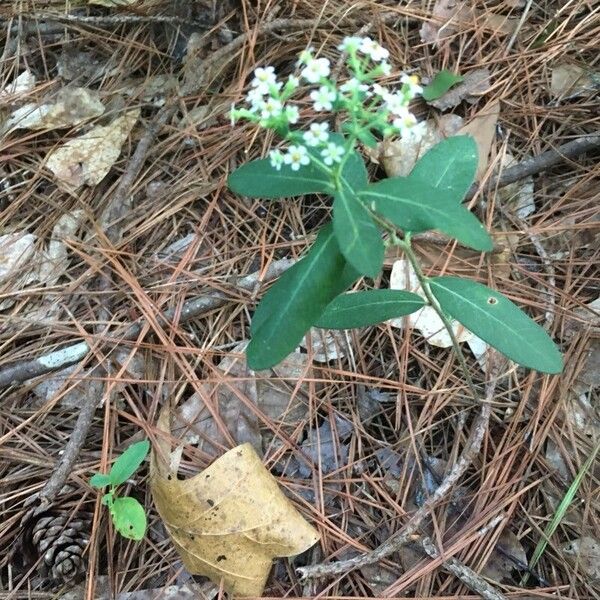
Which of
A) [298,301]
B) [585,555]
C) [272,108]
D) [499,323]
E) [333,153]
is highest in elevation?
[272,108]

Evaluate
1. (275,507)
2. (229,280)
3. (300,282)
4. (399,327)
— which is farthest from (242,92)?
(275,507)

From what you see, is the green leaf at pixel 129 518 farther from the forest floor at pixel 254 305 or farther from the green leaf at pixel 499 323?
the green leaf at pixel 499 323

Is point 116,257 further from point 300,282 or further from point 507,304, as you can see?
point 507,304

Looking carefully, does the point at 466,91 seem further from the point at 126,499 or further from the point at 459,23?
the point at 126,499

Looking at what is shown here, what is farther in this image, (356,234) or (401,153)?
(401,153)

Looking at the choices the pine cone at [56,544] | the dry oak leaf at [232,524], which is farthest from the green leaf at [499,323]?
the pine cone at [56,544]

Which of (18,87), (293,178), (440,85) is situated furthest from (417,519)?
(18,87)

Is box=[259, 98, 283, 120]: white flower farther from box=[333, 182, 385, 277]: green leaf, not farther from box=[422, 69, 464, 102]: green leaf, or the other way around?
box=[422, 69, 464, 102]: green leaf
